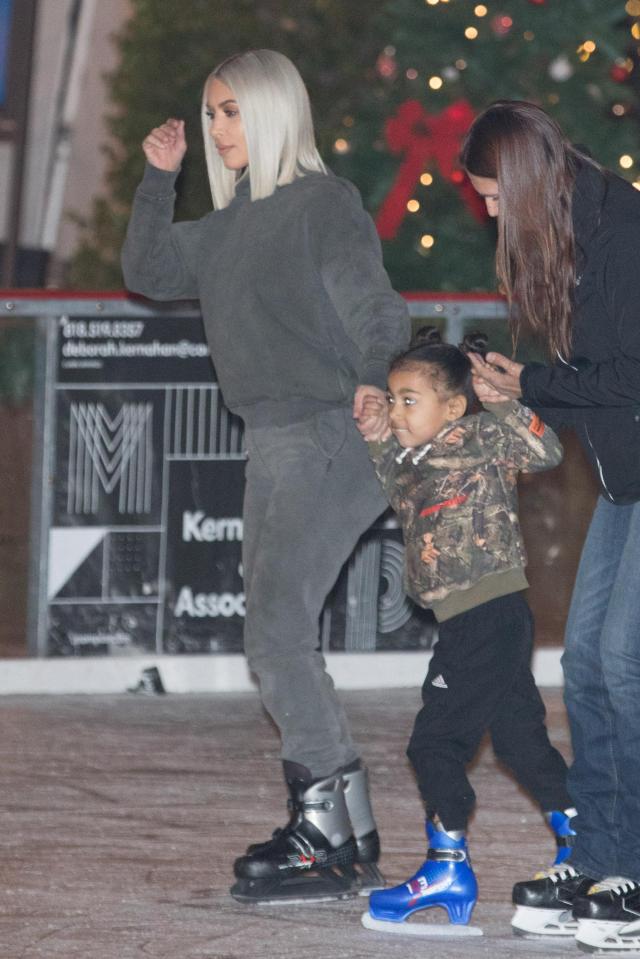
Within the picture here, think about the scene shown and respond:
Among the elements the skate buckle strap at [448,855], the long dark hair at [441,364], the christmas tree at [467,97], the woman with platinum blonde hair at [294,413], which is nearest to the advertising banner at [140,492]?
the woman with platinum blonde hair at [294,413]

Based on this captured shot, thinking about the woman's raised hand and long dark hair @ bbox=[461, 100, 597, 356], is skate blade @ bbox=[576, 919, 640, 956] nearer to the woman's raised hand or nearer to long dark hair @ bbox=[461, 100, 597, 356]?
long dark hair @ bbox=[461, 100, 597, 356]

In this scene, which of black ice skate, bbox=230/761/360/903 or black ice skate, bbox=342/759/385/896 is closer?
black ice skate, bbox=230/761/360/903

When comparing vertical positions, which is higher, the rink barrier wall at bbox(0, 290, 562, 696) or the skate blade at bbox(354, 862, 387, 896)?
the rink barrier wall at bbox(0, 290, 562, 696)

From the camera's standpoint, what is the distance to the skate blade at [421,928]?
4113 mm

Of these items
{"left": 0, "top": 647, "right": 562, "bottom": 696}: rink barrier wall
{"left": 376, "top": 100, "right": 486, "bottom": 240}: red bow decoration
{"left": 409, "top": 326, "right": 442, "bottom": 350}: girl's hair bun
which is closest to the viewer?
{"left": 409, "top": 326, "right": 442, "bottom": 350}: girl's hair bun

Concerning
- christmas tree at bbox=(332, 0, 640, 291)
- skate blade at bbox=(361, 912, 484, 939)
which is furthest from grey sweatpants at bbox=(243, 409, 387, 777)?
christmas tree at bbox=(332, 0, 640, 291)

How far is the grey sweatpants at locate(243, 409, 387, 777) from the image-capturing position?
4340mm

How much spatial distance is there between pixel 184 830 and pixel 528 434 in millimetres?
1723

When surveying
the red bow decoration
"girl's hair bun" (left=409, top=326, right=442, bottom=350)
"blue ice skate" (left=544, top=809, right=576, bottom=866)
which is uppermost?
the red bow decoration

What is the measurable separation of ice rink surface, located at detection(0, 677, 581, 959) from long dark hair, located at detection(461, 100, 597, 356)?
151 cm

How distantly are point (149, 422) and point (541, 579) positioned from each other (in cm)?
179

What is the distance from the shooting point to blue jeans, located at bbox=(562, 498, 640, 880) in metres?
3.98

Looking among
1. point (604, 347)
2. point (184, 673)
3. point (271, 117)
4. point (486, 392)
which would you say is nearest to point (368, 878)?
point (486, 392)

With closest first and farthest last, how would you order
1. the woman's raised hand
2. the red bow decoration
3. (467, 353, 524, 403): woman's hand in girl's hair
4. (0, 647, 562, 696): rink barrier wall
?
(467, 353, 524, 403): woman's hand in girl's hair
the woman's raised hand
(0, 647, 562, 696): rink barrier wall
the red bow decoration
